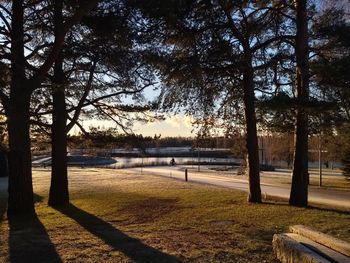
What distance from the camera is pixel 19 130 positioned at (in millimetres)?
15555

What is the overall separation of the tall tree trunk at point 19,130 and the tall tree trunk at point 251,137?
25.2ft

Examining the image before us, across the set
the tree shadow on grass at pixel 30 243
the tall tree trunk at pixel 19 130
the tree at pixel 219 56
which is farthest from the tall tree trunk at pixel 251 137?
the tree shadow on grass at pixel 30 243

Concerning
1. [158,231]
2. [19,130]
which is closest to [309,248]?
[158,231]

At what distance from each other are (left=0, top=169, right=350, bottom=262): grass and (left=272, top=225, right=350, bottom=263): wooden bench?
48cm

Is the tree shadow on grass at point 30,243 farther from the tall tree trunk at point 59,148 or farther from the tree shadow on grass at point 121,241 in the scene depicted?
the tall tree trunk at point 59,148

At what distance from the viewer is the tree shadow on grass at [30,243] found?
8609 millimetres

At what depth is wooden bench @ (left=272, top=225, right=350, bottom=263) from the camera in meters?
6.26

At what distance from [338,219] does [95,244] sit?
6.54 m

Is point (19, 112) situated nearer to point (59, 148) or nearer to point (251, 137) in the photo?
point (59, 148)

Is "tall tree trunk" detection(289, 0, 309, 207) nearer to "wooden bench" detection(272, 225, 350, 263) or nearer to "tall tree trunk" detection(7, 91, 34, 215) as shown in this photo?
"tall tree trunk" detection(7, 91, 34, 215)

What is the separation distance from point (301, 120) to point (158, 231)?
289 inches

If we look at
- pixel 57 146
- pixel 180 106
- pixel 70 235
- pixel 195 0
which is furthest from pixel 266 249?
pixel 57 146

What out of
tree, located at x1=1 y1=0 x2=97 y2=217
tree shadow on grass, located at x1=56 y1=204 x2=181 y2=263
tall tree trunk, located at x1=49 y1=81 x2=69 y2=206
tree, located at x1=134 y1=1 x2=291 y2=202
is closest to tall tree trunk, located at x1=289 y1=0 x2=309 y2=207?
tree, located at x1=134 y1=1 x2=291 y2=202

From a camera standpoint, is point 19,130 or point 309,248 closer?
point 309,248
